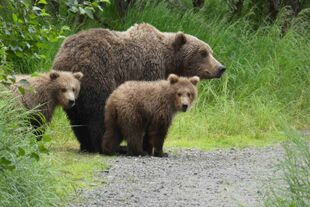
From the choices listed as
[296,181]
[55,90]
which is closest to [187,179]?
[55,90]

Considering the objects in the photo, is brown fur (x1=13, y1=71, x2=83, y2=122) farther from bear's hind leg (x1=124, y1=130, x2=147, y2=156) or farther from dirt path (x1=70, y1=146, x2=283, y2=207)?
dirt path (x1=70, y1=146, x2=283, y2=207)

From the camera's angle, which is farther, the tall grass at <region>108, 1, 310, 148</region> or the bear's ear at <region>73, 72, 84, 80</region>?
the tall grass at <region>108, 1, 310, 148</region>

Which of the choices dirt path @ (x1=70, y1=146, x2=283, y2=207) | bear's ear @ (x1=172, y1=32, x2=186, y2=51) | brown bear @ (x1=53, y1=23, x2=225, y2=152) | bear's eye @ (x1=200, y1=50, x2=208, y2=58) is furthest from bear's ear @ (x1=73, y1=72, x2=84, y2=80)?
bear's eye @ (x1=200, y1=50, x2=208, y2=58)

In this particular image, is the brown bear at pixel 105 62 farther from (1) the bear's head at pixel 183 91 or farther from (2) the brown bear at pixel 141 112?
(1) the bear's head at pixel 183 91

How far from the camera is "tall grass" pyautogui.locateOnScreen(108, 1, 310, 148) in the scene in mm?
12844

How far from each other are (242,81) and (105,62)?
4.51 meters

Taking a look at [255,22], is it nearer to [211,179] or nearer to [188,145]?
[188,145]

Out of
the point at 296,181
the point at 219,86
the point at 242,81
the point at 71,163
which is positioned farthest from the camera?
the point at 242,81

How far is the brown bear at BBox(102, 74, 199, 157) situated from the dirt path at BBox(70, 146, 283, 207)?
0.29 metres

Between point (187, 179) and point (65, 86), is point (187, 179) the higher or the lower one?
the lower one

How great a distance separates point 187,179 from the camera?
Answer: 8.86 meters

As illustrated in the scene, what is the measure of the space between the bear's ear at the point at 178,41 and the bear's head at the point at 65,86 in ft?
6.89

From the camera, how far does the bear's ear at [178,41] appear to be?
11.9 meters

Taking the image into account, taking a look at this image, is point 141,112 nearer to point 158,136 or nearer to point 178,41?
point 158,136
